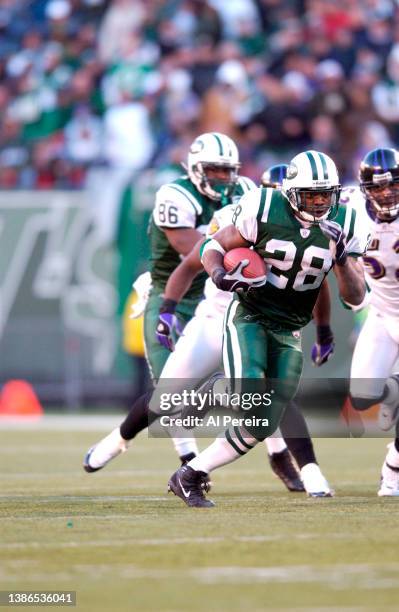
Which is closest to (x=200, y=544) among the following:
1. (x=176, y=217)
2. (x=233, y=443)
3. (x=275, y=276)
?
(x=233, y=443)

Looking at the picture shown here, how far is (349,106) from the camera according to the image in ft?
43.4

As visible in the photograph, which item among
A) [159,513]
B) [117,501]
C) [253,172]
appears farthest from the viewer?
[253,172]

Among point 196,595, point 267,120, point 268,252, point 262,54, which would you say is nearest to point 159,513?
point 268,252

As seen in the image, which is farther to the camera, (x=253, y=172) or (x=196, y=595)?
(x=253, y=172)

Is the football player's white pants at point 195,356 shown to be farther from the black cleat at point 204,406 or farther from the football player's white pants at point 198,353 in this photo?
the black cleat at point 204,406

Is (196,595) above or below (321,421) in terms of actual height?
above

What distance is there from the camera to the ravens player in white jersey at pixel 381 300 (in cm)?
653

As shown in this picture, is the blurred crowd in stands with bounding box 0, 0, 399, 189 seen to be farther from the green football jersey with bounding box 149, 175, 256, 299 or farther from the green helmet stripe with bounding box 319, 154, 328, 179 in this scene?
the green helmet stripe with bounding box 319, 154, 328, 179

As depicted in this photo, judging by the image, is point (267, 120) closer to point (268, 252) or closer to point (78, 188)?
point (78, 188)

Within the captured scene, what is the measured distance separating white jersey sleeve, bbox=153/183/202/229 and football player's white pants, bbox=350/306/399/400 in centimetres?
111

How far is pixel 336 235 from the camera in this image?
578 cm

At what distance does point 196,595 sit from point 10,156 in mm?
10655

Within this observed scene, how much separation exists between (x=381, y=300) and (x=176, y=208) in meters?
1.19

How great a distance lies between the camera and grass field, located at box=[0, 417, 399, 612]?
12.1 ft
